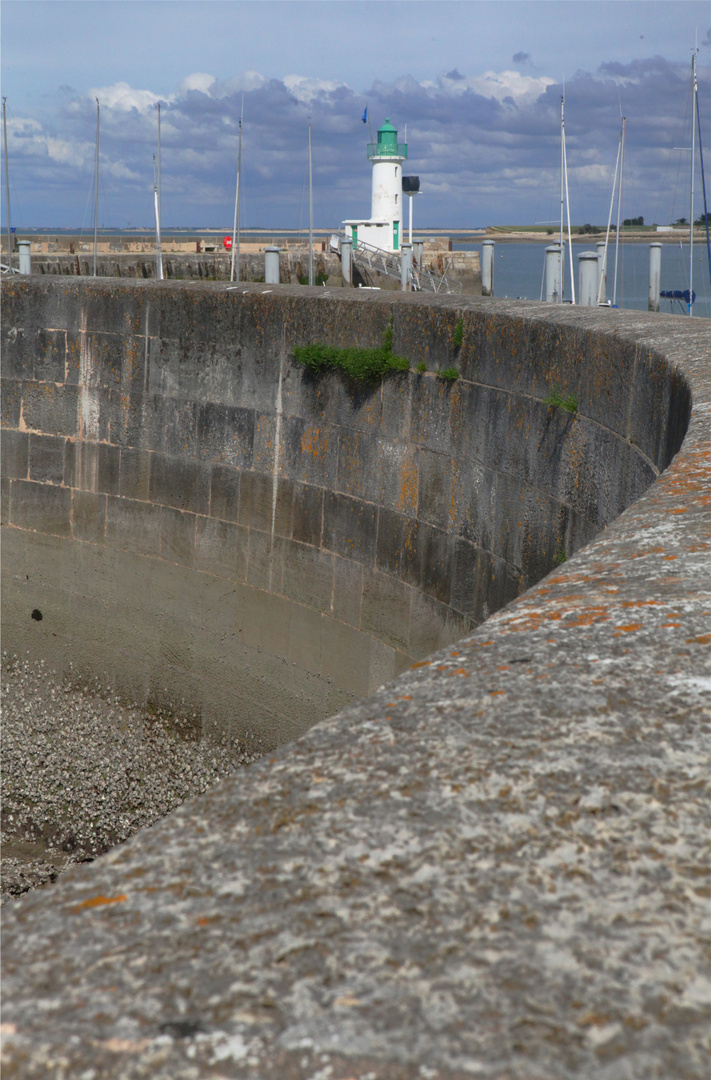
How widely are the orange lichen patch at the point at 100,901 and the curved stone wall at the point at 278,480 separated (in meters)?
3.48

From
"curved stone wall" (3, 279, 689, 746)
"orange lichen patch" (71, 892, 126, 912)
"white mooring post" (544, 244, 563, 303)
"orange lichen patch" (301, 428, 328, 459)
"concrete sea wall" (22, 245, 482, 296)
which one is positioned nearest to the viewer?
"orange lichen patch" (71, 892, 126, 912)

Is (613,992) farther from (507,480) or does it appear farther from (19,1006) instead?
(507,480)

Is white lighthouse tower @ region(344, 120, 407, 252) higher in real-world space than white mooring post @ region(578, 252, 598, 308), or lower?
higher

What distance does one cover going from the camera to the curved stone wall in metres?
5.71

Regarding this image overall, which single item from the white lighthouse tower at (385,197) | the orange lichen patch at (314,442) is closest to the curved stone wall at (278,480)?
the orange lichen patch at (314,442)

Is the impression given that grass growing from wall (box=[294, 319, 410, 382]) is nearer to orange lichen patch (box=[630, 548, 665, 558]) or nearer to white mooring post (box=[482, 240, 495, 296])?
white mooring post (box=[482, 240, 495, 296])

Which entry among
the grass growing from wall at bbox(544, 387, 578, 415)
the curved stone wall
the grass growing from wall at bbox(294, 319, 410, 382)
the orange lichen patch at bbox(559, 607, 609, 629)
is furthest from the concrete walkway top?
the grass growing from wall at bbox(294, 319, 410, 382)

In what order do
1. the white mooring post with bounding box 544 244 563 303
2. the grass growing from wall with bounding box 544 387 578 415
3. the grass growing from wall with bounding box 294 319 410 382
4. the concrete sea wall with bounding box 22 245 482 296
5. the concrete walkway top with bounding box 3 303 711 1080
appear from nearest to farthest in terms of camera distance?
the concrete walkway top with bounding box 3 303 711 1080 < the grass growing from wall with bounding box 544 387 578 415 < the grass growing from wall with bounding box 294 319 410 382 < the white mooring post with bounding box 544 244 563 303 < the concrete sea wall with bounding box 22 245 482 296

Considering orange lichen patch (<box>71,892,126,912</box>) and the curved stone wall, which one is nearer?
orange lichen patch (<box>71,892,126,912</box>)

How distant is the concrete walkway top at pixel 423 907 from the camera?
90 cm

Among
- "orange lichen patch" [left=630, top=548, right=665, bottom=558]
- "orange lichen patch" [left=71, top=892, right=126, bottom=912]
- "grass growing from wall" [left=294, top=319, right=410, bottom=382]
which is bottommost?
"orange lichen patch" [left=71, top=892, right=126, bottom=912]

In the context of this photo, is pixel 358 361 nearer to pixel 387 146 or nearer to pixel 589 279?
pixel 589 279

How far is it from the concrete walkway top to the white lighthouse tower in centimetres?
2732

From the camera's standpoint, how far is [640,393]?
4.48 m
